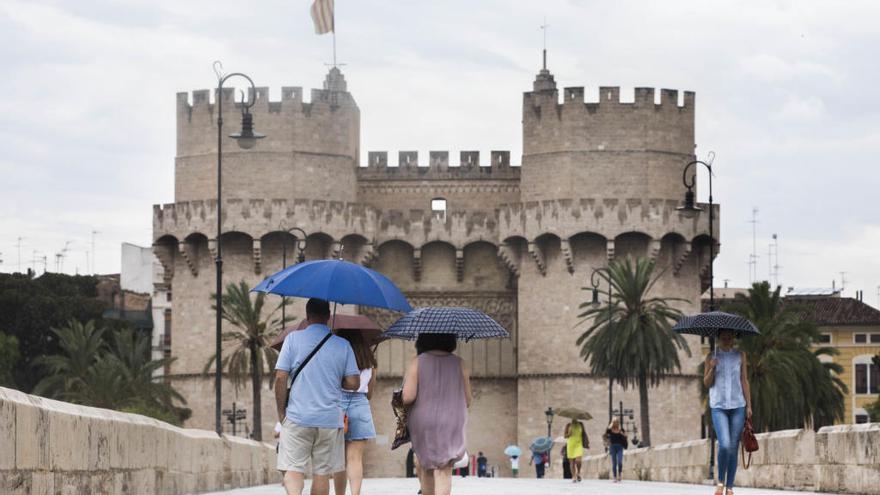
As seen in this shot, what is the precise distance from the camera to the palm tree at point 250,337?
209ft

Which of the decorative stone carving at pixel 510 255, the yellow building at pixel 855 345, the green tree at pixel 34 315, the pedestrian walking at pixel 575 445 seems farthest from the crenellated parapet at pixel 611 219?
the green tree at pixel 34 315

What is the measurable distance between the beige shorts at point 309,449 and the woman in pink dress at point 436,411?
2.18 ft

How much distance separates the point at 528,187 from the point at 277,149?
8.85 m

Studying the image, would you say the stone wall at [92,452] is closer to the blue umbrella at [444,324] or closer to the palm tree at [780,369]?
the blue umbrella at [444,324]

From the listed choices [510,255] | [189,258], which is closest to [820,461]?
[510,255]

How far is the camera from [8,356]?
8494 centimetres

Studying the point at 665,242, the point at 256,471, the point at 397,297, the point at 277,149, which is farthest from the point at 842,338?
the point at 397,297

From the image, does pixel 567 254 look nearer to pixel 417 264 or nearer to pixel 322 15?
pixel 417 264

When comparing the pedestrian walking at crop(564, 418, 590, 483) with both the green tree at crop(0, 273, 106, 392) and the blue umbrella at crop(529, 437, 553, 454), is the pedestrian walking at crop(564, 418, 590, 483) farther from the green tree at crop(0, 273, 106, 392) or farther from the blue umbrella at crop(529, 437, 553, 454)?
the green tree at crop(0, 273, 106, 392)

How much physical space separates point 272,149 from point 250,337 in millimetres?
8234

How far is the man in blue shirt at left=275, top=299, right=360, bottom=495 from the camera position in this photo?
14633 mm

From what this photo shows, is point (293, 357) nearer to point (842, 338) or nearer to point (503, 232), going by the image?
point (503, 232)

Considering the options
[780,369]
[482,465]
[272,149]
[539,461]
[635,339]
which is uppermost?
[272,149]

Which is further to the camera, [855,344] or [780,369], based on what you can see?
[855,344]
